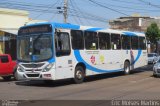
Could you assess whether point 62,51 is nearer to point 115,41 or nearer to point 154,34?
point 115,41

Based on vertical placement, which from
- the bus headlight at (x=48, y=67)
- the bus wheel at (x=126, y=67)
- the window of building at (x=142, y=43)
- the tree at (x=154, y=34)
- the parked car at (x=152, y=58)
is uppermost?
the tree at (x=154, y=34)

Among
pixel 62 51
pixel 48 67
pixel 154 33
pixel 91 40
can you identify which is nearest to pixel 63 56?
pixel 62 51

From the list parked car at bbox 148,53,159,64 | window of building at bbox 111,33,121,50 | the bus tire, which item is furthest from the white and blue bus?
parked car at bbox 148,53,159,64

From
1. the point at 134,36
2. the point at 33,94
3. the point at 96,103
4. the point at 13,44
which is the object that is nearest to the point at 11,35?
the point at 13,44

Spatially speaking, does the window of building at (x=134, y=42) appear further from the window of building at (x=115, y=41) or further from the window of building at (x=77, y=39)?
the window of building at (x=77, y=39)

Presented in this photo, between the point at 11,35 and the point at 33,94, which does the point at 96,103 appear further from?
the point at 11,35

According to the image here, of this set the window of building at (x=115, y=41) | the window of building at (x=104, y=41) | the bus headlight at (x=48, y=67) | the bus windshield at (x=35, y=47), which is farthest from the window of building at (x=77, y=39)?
the window of building at (x=115, y=41)

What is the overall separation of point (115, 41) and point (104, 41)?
161cm

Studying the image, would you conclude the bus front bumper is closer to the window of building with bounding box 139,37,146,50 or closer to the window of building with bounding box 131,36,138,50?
the window of building with bounding box 131,36,138,50

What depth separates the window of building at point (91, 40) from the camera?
72.2 feet

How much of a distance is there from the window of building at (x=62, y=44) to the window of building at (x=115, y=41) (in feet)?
17.9

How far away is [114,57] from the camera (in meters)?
25.1

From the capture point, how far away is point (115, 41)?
83.1ft

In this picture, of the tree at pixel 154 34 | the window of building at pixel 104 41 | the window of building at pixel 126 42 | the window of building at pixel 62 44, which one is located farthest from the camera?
the tree at pixel 154 34
